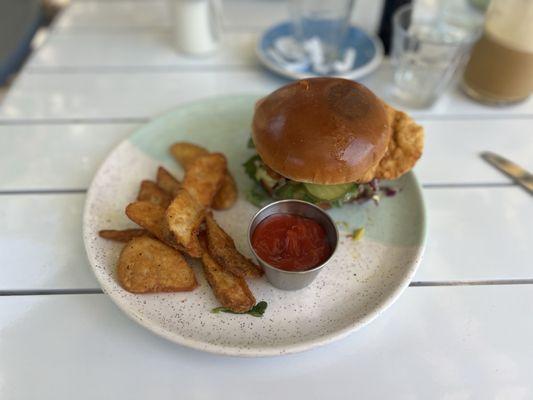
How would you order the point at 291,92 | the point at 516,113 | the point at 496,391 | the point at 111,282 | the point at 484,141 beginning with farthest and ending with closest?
the point at 516,113
the point at 484,141
the point at 291,92
the point at 111,282
the point at 496,391

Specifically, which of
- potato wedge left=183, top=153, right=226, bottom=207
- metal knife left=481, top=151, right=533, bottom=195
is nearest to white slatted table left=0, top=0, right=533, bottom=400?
metal knife left=481, top=151, right=533, bottom=195

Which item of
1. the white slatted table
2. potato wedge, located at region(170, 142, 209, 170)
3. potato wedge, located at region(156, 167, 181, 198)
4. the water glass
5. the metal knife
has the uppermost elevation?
the water glass

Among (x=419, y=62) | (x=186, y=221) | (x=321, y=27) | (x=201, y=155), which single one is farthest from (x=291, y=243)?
(x=321, y=27)

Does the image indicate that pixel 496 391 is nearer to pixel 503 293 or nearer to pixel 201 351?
pixel 503 293

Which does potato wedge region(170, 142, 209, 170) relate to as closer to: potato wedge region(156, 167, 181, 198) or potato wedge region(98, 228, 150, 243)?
potato wedge region(156, 167, 181, 198)

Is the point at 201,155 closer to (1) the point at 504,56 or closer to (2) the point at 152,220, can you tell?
(2) the point at 152,220

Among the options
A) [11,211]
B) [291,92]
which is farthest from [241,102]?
[11,211]
